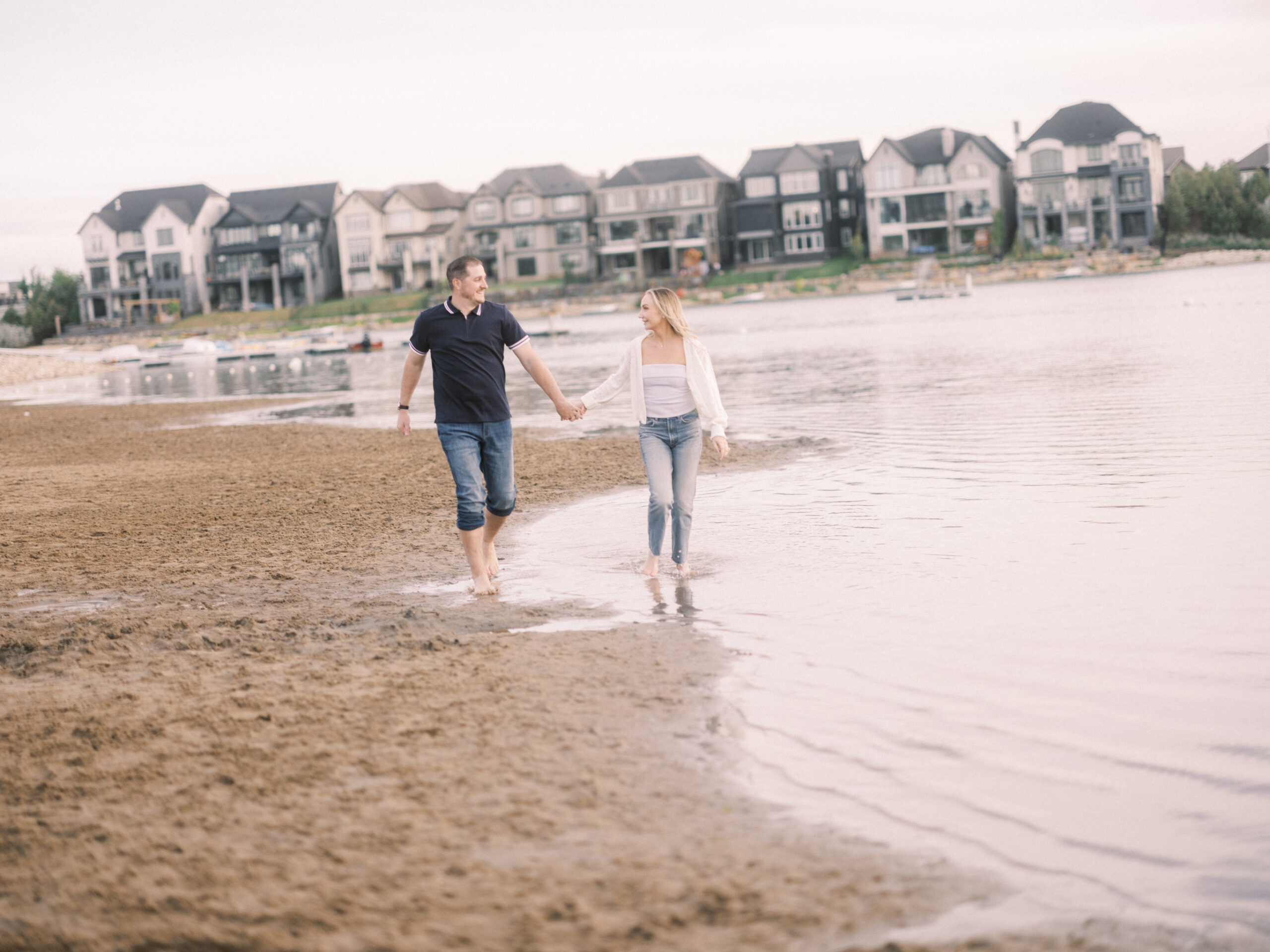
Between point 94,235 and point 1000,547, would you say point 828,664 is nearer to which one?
point 1000,547

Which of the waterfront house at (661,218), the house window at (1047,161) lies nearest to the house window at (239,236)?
the waterfront house at (661,218)

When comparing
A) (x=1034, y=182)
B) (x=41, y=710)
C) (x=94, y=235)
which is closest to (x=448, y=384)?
(x=41, y=710)

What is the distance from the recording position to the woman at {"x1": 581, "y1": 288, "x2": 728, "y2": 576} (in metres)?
8.72

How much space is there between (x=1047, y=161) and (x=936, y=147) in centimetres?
911

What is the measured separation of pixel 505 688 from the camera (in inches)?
249

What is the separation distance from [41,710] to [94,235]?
121 metres

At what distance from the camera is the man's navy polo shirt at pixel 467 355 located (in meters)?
8.32

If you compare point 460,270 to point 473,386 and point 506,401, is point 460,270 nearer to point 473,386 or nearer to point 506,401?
point 473,386

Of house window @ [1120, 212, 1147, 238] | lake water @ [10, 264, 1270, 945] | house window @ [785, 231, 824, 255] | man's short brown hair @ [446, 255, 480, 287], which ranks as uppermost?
house window @ [785, 231, 824, 255]

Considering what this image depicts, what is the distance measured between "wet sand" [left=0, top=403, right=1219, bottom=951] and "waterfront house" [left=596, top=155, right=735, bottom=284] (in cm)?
9603

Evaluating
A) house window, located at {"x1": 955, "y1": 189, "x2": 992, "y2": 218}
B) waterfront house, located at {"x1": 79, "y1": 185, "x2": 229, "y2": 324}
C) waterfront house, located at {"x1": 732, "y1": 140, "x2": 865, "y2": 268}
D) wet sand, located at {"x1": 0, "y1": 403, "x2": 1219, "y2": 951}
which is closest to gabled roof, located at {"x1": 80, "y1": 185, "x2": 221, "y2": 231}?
waterfront house, located at {"x1": 79, "y1": 185, "x2": 229, "y2": 324}

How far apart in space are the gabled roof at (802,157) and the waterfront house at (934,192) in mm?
4635

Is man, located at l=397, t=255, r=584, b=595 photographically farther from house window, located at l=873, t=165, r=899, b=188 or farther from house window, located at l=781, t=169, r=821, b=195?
house window, located at l=781, t=169, r=821, b=195

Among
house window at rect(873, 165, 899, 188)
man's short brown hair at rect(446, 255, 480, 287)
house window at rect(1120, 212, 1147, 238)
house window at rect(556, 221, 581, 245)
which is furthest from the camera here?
house window at rect(556, 221, 581, 245)
